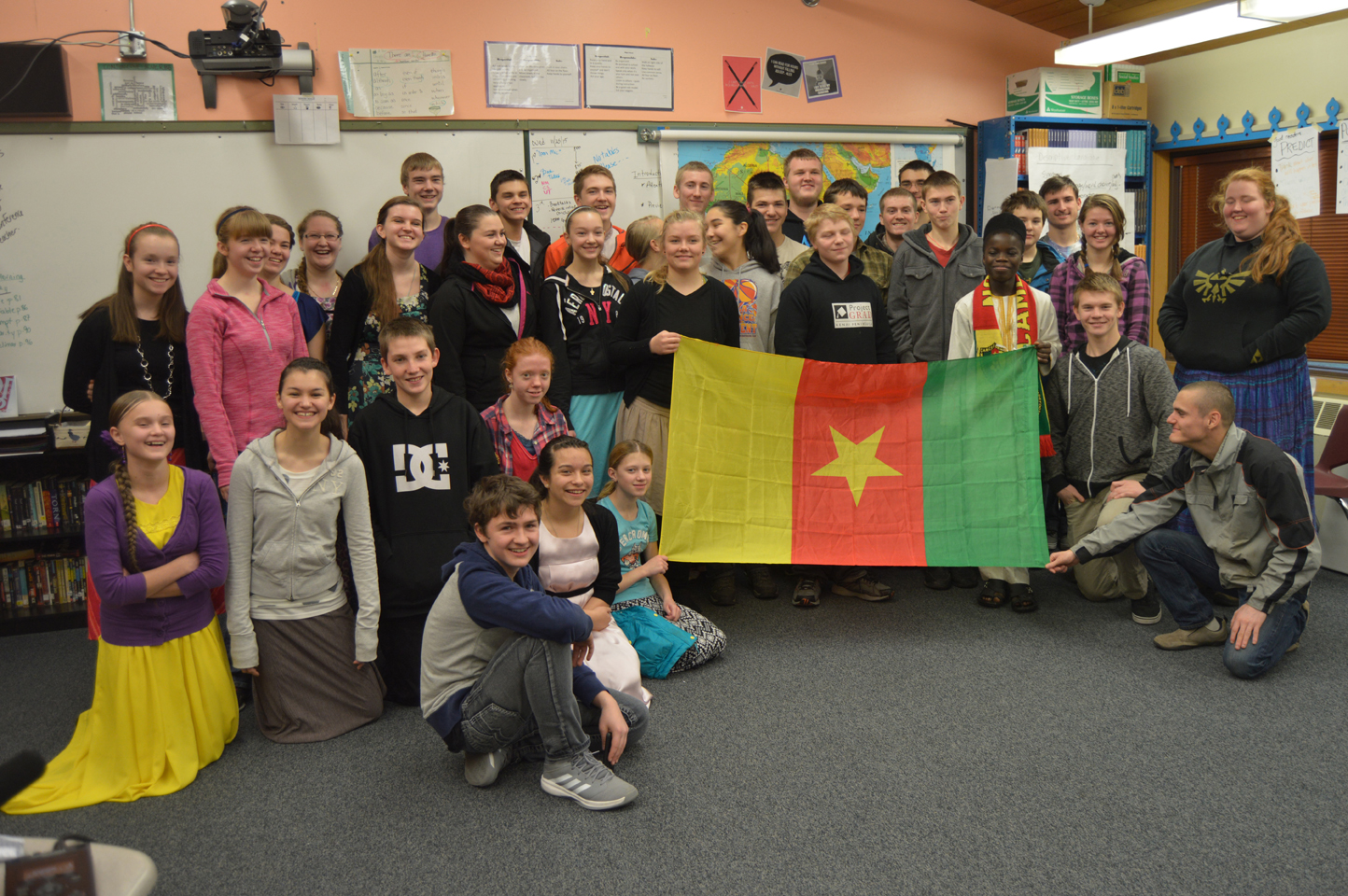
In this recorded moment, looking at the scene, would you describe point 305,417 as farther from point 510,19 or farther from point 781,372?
point 510,19

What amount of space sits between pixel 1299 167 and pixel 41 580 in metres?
6.42

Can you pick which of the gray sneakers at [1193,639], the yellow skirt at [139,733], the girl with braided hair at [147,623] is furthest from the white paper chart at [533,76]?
the gray sneakers at [1193,639]

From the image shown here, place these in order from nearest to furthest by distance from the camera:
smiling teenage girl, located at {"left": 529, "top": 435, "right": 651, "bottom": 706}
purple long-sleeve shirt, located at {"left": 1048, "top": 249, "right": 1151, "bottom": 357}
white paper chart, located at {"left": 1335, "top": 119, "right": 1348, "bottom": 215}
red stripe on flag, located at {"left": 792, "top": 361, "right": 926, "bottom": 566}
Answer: smiling teenage girl, located at {"left": 529, "top": 435, "right": 651, "bottom": 706} < red stripe on flag, located at {"left": 792, "top": 361, "right": 926, "bottom": 566} < purple long-sleeve shirt, located at {"left": 1048, "top": 249, "right": 1151, "bottom": 357} < white paper chart, located at {"left": 1335, "top": 119, "right": 1348, "bottom": 215}

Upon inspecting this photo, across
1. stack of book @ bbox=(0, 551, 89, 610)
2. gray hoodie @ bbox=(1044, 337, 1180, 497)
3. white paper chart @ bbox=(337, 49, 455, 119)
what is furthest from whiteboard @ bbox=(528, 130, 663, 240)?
stack of book @ bbox=(0, 551, 89, 610)

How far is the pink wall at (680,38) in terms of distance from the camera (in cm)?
440

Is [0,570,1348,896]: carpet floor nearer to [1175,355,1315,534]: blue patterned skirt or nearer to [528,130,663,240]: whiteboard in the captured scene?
[1175,355,1315,534]: blue patterned skirt

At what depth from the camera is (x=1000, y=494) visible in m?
3.40

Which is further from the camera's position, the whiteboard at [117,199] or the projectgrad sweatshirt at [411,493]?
the whiteboard at [117,199]

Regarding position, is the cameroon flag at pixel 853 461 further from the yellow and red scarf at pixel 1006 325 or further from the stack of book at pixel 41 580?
the stack of book at pixel 41 580

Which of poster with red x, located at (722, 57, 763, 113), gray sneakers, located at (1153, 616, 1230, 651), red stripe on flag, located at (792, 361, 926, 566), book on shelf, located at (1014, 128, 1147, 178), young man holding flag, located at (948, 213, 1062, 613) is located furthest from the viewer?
book on shelf, located at (1014, 128, 1147, 178)

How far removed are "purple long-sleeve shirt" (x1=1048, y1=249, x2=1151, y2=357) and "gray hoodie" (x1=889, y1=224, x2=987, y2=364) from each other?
0.40m

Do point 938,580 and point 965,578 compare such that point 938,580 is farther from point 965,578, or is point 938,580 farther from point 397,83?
point 397,83

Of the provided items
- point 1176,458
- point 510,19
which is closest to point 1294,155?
point 1176,458

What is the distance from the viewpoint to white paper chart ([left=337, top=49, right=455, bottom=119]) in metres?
4.62
